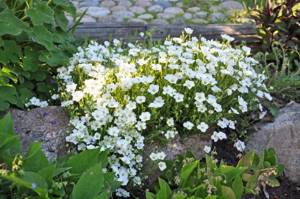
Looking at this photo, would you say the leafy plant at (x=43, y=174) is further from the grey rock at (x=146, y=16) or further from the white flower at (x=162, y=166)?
the grey rock at (x=146, y=16)

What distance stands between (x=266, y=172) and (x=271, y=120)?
2.56 ft

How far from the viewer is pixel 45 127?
3219 millimetres

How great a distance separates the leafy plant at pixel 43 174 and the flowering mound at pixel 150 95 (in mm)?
397

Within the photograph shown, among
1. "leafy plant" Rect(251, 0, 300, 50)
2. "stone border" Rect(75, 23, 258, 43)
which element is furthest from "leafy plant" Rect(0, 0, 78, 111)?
"leafy plant" Rect(251, 0, 300, 50)

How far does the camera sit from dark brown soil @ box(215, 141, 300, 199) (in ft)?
11.4

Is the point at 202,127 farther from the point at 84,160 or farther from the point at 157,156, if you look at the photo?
the point at 84,160

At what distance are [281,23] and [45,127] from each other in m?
2.54

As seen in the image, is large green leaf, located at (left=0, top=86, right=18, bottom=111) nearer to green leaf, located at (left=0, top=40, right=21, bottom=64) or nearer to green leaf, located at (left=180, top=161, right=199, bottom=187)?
green leaf, located at (left=0, top=40, right=21, bottom=64)

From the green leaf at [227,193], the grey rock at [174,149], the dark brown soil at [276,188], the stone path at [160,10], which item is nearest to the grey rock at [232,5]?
the stone path at [160,10]

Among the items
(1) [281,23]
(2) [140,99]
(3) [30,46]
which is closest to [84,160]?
(2) [140,99]

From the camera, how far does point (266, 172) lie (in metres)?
2.99

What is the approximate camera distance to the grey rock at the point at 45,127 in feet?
10.2

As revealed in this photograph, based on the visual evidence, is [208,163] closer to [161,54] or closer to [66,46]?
[161,54]

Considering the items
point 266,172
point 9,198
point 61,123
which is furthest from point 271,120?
point 9,198
